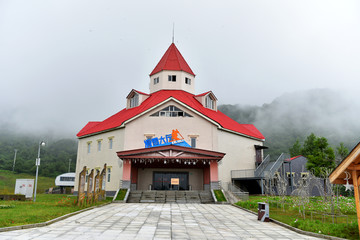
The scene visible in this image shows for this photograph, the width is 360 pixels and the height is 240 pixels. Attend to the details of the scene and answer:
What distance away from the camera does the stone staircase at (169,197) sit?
23141 millimetres

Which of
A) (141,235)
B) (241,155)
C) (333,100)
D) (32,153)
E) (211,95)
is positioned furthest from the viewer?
(333,100)

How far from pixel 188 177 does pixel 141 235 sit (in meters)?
20.4

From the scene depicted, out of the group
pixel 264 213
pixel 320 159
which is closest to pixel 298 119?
pixel 320 159

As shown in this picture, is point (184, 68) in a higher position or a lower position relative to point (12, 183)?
higher

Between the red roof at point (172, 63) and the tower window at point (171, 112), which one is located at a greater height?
the red roof at point (172, 63)

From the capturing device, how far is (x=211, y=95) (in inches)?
1377

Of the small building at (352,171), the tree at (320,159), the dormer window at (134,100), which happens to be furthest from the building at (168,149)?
the small building at (352,171)

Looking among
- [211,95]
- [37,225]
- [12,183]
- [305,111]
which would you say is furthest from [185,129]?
[305,111]

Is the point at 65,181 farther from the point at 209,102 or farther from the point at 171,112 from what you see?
the point at 171,112

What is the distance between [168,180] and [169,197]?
212 inches

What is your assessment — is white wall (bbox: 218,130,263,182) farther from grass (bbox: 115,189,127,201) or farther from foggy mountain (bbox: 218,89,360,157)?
foggy mountain (bbox: 218,89,360,157)

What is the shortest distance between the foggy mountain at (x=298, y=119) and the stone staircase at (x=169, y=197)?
230 feet

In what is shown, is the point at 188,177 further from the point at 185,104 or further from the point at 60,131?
the point at 60,131

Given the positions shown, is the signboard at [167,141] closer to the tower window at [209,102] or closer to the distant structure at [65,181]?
the tower window at [209,102]
